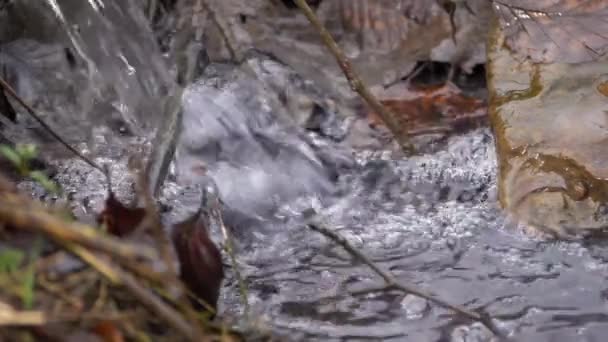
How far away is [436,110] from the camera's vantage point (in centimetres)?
336

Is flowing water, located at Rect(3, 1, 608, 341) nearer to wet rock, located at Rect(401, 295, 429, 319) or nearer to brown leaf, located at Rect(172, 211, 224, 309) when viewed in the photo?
wet rock, located at Rect(401, 295, 429, 319)

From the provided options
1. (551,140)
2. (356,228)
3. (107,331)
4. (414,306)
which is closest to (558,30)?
(551,140)

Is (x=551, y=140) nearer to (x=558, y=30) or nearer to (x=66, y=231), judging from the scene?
(x=558, y=30)

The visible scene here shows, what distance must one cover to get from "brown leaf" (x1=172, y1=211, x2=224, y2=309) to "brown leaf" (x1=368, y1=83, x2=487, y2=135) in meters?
1.78

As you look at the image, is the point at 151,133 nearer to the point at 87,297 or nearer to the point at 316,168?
the point at 316,168

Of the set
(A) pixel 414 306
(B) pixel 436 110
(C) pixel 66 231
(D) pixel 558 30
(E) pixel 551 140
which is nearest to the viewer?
(C) pixel 66 231

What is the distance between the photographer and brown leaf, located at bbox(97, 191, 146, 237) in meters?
1.42

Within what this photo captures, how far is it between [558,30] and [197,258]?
1.92m

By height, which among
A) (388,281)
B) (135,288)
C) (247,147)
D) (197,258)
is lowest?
(247,147)

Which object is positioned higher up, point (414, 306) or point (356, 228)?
point (414, 306)

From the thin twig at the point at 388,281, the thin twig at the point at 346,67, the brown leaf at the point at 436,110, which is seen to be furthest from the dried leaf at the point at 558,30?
the thin twig at the point at 388,281

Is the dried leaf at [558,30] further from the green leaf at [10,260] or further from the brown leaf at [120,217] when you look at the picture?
the green leaf at [10,260]

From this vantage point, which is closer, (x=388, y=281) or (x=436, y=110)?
(x=388, y=281)

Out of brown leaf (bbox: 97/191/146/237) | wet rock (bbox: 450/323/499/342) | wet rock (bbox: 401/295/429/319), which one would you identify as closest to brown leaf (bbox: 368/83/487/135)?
wet rock (bbox: 401/295/429/319)
